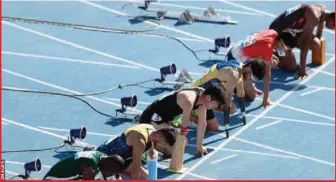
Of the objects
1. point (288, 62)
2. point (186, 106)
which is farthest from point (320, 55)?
point (186, 106)

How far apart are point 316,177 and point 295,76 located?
377cm

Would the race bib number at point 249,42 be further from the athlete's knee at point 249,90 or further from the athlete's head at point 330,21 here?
the athlete's head at point 330,21

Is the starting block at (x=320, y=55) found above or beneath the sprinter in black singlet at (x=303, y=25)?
beneath

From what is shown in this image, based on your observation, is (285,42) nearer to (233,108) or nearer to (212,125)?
(233,108)

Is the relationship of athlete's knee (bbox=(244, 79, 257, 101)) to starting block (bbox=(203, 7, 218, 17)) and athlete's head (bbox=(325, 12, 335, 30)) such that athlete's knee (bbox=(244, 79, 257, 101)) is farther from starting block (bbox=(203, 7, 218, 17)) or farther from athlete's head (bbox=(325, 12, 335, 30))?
starting block (bbox=(203, 7, 218, 17))

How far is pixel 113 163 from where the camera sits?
15414mm

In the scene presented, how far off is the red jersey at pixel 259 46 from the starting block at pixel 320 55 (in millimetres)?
1612

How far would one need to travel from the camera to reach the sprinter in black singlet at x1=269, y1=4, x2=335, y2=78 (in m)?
20.5

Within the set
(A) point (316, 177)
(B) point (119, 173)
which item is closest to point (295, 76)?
(A) point (316, 177)

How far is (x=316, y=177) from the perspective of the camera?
56.5 feet

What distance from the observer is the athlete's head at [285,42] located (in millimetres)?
19844

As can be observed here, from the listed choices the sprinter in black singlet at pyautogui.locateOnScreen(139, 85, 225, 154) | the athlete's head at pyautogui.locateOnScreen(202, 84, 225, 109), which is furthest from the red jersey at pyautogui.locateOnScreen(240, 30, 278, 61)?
the athlete's head at pyautogui.locateOnScreen(202, 84, 225, 109)

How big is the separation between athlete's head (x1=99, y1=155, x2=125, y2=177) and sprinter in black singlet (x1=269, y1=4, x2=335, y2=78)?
5.61 meters

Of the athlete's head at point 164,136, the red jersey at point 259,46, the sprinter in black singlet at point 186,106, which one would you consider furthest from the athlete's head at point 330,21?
the athlete's head at point 164,136
